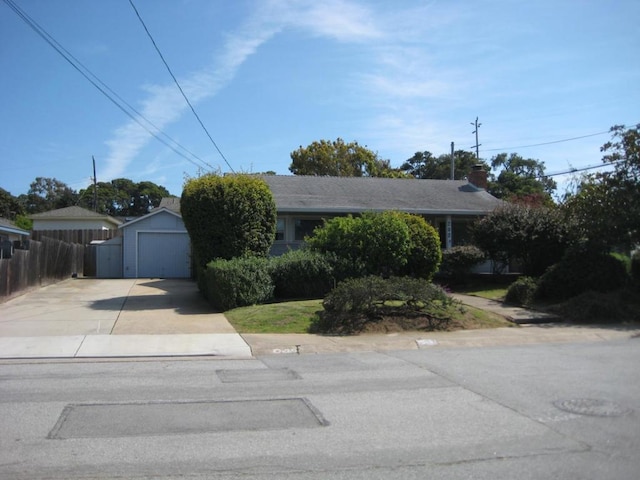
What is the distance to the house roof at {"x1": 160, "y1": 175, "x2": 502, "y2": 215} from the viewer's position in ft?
77.7

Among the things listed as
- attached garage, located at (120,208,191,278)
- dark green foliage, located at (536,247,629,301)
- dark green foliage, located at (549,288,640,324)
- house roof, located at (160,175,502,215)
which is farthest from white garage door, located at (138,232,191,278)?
dark green foliage, located at (549,288,640,324)

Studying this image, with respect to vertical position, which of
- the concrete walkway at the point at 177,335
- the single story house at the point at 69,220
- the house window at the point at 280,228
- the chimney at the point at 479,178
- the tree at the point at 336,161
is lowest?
the concrete walkway at the point at 177,335

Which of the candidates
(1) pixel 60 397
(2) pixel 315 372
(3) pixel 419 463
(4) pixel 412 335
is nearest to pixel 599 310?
(4) pixel 412 335

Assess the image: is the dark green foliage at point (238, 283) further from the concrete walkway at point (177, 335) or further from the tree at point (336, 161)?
the tree at point (336, 161)

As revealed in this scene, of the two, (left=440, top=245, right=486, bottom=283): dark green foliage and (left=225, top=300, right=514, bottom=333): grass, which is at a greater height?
(left=440, top=245, right=486, bottom=283): dark green foliage

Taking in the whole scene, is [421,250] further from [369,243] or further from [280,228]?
[280,228]

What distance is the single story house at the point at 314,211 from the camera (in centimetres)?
2395

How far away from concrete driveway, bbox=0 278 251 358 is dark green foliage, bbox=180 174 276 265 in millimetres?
1880

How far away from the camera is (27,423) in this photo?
19.2 ft

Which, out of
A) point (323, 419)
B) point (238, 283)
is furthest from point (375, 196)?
point (323, 419)

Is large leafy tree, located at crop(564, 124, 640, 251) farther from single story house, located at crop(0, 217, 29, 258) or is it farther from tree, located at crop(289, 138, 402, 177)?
tree, located at crop(289, 138, 402, 177)

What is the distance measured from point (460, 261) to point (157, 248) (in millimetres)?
14595

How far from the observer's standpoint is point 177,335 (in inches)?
476

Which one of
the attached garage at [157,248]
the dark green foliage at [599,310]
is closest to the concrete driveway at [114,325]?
the attached garage at [157,248]
